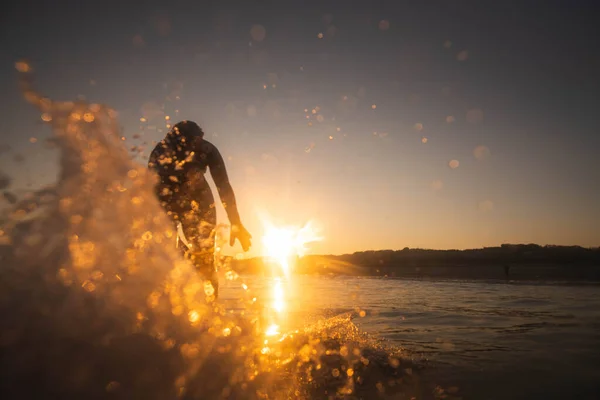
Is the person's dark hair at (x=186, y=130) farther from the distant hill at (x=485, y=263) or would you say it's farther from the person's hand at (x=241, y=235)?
the distant hill at (x=485, y=263)

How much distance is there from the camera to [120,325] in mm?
2250

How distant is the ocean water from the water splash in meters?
0.42

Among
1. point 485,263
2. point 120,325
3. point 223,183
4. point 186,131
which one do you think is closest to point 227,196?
point 223,183

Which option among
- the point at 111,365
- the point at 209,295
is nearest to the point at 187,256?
the point at 209,295

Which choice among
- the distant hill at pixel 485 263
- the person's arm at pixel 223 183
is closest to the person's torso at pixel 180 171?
the person's arm at pixel 223 183

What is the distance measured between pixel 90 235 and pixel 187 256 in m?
1.46

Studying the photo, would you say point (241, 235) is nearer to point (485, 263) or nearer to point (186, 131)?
point (186, 131)

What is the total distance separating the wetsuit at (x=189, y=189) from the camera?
4.40 meters

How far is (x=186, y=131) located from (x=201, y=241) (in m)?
1.39

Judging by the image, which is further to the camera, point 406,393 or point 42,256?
point 42,256

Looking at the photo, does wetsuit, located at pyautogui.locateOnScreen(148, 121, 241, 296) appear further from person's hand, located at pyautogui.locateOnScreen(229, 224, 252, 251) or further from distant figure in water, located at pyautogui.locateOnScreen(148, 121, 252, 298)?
person's hand, located at pyautogui.locateOnScreen(229, 224, 252, 251)

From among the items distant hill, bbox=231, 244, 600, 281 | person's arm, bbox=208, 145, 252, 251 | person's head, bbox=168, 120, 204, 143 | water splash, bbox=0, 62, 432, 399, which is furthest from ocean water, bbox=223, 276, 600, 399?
distant hill, bbox=231, 244, 600, 281

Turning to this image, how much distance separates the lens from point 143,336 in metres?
2.25

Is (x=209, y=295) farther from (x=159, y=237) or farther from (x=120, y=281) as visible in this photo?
(x=120, y=281)
